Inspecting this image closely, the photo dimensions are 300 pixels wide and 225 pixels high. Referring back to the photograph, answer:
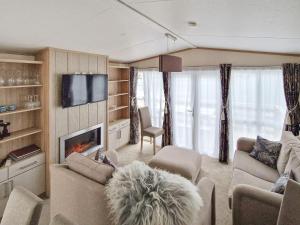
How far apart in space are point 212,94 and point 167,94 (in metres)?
1.05

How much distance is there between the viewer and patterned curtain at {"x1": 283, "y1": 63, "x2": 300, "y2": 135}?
3859 mm

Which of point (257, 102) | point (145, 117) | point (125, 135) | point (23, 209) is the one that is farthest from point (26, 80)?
point (257, 102)

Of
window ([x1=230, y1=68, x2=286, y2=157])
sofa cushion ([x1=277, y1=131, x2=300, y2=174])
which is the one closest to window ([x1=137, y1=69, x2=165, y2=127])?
window ([x1=230, y1=68, x2=286, y2=157])

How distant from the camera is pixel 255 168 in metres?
3.10

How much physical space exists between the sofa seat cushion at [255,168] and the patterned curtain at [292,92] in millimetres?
1171

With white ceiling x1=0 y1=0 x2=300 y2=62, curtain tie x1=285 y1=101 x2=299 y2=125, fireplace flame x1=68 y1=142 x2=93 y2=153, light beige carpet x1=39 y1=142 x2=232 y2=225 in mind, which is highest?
white ceiling x1=0 y1=0 x2=300 y2=62

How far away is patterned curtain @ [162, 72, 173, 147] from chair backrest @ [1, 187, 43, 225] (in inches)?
160

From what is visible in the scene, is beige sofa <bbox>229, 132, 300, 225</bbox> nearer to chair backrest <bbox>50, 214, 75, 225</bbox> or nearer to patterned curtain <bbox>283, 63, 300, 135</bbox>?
patterned curtain <bbox>283, 63, 300, 135</bbox>

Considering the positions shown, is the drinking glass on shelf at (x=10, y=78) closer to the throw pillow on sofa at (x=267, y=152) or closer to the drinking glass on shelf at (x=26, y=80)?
the drinking glass on shelf at (x=26, y=80)

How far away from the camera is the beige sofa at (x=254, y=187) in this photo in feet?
6.68

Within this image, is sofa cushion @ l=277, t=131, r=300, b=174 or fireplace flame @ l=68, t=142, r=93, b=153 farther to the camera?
fireplace flame @ l=68, t=142, r=93, b=153

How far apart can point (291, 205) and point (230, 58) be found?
347 centimetres

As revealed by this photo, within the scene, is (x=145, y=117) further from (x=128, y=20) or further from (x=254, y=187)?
(x=254, y=187)

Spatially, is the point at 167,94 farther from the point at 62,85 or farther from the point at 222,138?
the point at 62,85
